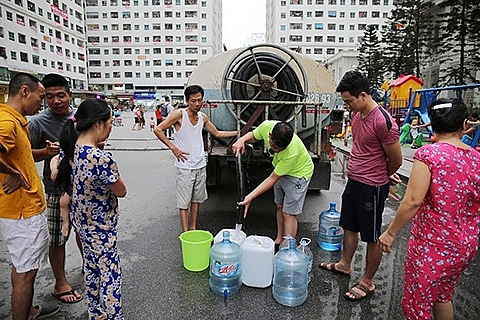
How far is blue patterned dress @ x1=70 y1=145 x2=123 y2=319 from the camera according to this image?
2080mm

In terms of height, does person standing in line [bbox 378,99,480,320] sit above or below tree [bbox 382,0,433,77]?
below

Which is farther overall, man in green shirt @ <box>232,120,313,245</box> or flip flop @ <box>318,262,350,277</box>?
flip flop @ <box>318,262,350,277</box>

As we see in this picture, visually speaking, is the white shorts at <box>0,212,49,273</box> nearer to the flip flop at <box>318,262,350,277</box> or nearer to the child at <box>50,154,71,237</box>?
the child at <box>50,154,71,237</box>

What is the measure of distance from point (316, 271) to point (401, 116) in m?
15.2

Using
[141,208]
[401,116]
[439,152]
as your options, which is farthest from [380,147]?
[401,116]

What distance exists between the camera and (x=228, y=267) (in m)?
2.90

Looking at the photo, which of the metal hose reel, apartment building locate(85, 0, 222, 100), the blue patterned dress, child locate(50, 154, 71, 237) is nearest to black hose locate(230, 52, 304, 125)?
the metal hose reel

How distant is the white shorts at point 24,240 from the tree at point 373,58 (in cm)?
3490

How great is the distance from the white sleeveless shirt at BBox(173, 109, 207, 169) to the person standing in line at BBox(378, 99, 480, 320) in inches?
92.0

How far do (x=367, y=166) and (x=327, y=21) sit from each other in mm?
75426

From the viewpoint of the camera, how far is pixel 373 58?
34188mm

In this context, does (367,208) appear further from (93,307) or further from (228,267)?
(93,307)

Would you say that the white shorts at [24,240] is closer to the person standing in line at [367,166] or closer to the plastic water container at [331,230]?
the person standing in line at [367,166]

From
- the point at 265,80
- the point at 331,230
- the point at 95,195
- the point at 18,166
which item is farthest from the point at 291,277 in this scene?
the point at 265,80
